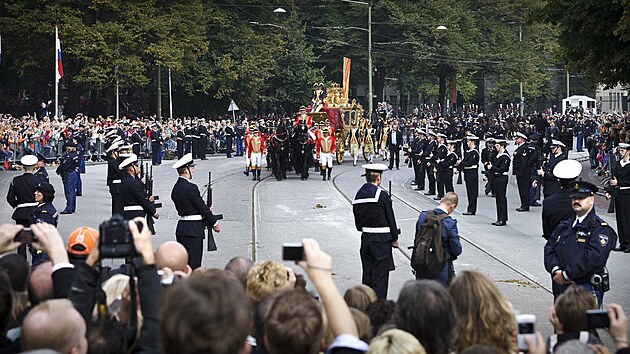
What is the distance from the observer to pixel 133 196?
14.3 meters

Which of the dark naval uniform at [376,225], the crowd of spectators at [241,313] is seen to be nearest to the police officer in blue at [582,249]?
the dark naval uniform at [376,225]

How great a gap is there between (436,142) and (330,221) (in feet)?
25.4

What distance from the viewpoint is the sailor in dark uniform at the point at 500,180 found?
67.7 feet

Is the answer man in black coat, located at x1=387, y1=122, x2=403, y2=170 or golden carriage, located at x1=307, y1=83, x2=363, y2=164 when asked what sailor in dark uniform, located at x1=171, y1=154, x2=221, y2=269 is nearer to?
man in black coat, located at x1=387, y1=122, x2=403, y2=170

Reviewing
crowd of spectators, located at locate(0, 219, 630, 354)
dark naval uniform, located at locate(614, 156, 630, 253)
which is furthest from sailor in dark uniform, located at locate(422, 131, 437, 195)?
crowd of spectators, located at locate(0, 219, 630, 354)

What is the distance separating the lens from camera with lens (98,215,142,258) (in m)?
5.12

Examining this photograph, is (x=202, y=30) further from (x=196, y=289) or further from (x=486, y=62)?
(x=196, y=289)

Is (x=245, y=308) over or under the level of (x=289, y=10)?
under

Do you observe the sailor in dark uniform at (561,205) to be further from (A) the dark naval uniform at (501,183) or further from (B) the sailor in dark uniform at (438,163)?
(B) the sailor in dark uniform at (438,163)

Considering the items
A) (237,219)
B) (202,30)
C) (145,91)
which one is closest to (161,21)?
(202,30)

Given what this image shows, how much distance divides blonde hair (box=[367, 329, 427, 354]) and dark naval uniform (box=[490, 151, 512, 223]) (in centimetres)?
1627

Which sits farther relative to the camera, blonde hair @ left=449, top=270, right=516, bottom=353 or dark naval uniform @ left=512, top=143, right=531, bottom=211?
dark naval uniform @ left=512, top=143, right=531, bottom=211

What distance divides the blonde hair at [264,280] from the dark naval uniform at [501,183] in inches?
570

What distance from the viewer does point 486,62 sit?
242 ft
